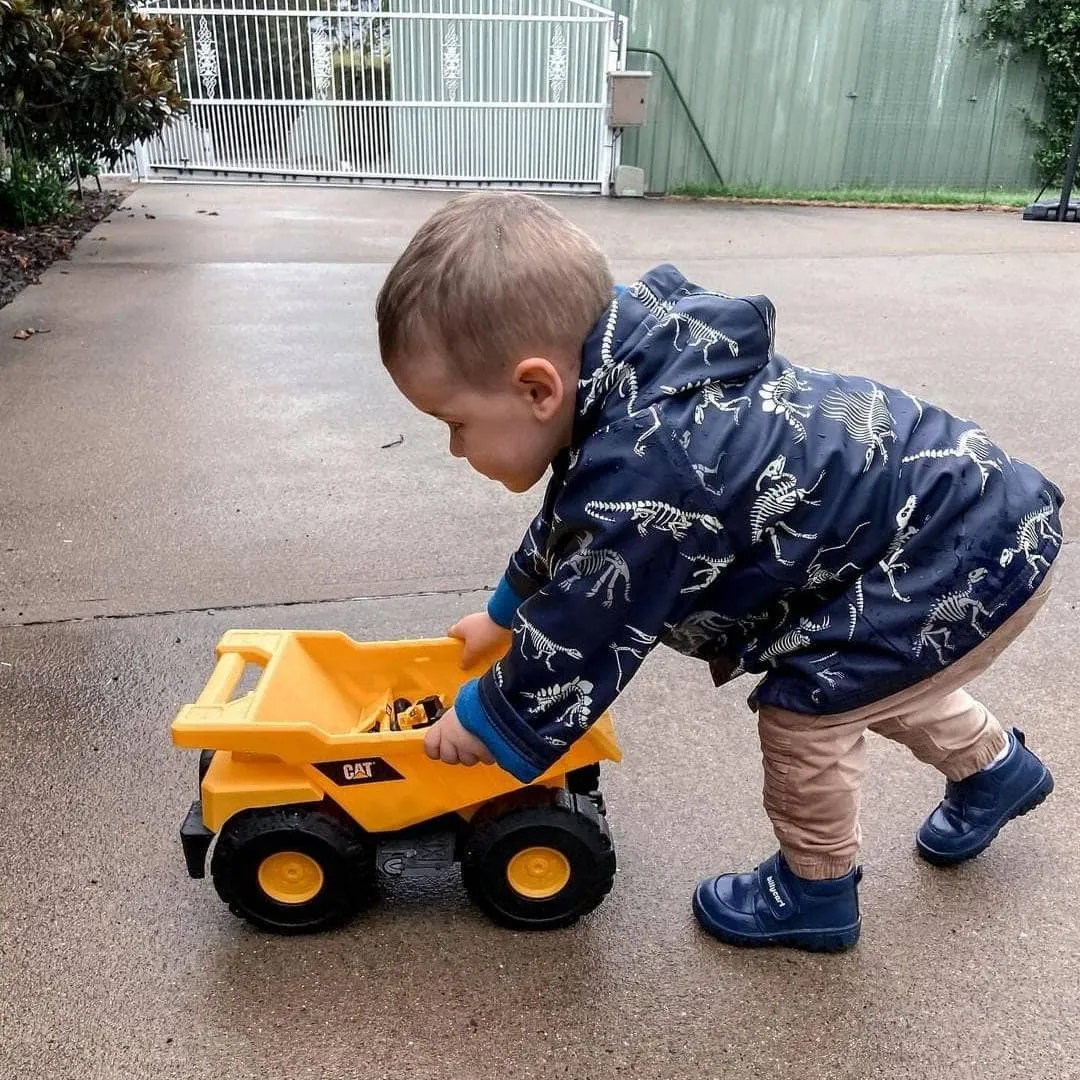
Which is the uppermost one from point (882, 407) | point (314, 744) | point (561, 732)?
point (882, 407)

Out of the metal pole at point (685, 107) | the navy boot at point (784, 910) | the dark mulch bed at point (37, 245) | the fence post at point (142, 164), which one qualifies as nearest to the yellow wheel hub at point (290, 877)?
the navy boot at point (784, 910)

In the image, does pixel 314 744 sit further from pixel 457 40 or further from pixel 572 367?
pixel 457 40

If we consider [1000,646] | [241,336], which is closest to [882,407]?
[1000,646]

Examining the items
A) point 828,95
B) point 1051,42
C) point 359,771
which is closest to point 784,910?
point 359,771

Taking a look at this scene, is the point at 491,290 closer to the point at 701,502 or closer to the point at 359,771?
the point at 701,502

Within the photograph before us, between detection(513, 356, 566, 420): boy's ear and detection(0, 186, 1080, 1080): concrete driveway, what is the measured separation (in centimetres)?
100

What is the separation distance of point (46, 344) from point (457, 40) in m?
7.94

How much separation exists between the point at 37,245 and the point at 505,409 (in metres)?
7.30

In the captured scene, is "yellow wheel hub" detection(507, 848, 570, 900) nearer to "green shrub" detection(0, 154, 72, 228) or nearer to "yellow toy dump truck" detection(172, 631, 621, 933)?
"yellow toy dump truck" detection(172, 631, 621, 933)

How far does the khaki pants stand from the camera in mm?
1702

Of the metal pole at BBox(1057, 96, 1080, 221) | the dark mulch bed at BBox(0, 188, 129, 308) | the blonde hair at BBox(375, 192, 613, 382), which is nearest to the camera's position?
the blonde hair at BBox(375, 192, 613, 382)

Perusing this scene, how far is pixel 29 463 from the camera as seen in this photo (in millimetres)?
3959

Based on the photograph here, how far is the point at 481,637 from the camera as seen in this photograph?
208 centimetres

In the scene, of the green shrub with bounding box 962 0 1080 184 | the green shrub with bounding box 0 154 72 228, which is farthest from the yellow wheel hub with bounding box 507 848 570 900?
the green shrub with bounding box 962 0 1080 184
